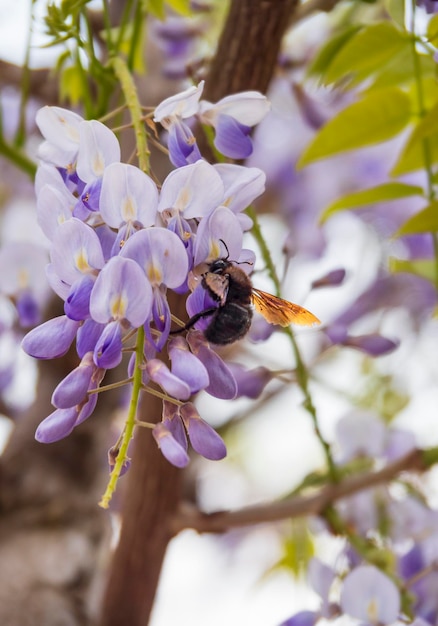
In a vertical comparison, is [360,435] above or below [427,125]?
below

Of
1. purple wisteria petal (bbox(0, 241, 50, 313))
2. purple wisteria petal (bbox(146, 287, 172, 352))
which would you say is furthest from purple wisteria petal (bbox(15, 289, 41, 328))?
purple wisteria petal (bbox(146, 287, 172, 352))

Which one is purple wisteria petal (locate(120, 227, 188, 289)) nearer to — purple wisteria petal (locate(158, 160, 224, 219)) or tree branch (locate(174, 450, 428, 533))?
purple wisteria petal (locate(158, 160, 224, 219))

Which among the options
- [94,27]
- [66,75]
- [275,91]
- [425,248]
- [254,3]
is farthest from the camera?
[275,91]

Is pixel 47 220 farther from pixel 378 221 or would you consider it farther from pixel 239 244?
pixel 378 221

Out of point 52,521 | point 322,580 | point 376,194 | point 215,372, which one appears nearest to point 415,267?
point 376,194

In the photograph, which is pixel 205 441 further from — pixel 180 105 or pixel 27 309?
pixel 27 309

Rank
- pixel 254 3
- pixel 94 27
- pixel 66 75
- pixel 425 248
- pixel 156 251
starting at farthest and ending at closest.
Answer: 1. pixel 425 248
2. pixel 94 27
3. pixel 66 75
4. pixel 254 3
5. pixel 156 251

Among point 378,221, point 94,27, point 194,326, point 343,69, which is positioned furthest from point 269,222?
point 194,326
